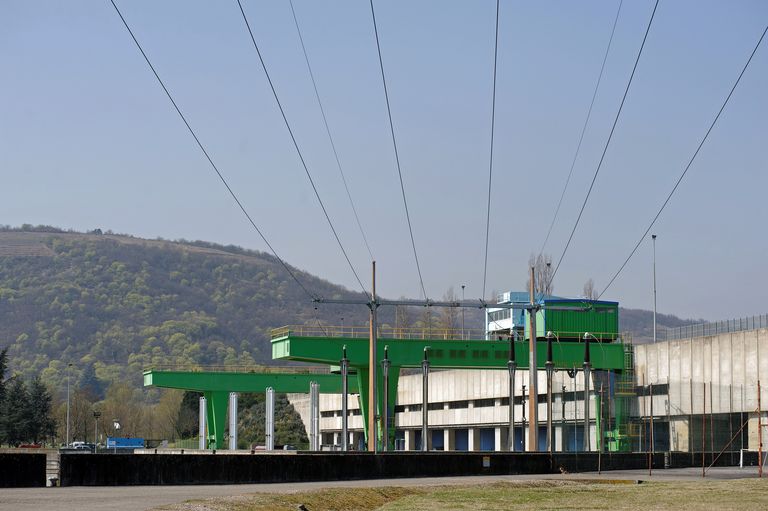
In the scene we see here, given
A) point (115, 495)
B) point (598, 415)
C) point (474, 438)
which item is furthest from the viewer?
point (474, 438)

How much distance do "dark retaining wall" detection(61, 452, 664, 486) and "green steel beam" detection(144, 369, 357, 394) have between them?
1691 inches

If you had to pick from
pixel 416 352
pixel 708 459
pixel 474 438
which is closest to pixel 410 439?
pixel 474 438

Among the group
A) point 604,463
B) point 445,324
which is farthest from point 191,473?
point 445,324

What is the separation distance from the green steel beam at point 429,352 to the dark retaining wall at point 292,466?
91.5 feet

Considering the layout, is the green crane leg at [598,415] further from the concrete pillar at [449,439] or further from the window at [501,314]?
the concrete pillar at [449,439]

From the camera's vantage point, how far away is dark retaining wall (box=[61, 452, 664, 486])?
32.7 meters

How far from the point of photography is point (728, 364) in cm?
7300

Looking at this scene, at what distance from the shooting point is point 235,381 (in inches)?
3506

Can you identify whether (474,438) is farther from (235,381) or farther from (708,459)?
(708,459)

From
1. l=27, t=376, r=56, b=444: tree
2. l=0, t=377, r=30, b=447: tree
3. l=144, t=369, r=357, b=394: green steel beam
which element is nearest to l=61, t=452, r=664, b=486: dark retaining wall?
l=144, t=369, r=357, b=394: green steel beam

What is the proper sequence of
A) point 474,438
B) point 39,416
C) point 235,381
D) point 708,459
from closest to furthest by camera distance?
point 708,459
point 235,381
point 474,438
point 39,416

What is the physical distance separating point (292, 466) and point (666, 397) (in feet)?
150

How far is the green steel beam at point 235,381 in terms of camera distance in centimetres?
8544

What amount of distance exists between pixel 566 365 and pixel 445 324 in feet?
243
